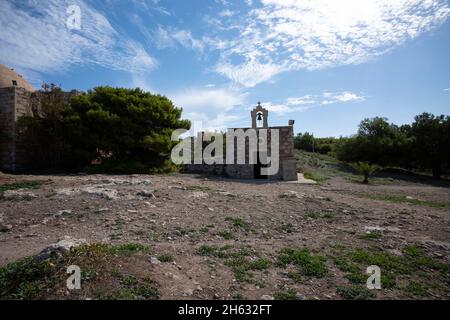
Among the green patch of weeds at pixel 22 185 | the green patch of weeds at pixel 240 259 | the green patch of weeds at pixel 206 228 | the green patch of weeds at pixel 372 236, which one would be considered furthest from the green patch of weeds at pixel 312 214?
the green patch of weeds at pixel 22 185

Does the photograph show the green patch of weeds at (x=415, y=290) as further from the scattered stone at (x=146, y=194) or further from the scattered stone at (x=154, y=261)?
the scattered stone at (x=146, y=194)

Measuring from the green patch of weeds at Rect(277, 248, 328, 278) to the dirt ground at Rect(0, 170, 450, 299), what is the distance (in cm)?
12

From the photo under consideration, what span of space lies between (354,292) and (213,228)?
132 inches

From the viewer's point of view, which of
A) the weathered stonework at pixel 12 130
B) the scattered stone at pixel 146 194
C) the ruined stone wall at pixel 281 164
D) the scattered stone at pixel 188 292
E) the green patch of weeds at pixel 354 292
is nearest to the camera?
the scattered stone at pixel 188 292

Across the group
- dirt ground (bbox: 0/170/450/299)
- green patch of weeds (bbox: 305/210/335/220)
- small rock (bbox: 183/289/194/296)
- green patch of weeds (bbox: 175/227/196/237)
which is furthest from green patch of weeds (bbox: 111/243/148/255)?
green patch of weeds (bbox: 305/210/335/220)

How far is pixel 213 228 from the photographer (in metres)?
6.24

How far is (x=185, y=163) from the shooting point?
17781 mm

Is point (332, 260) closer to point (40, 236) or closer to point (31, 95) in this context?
point (40, 236)

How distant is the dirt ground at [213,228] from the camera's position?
12.9 feet

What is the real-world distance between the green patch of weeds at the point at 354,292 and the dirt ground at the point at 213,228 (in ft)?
0.28

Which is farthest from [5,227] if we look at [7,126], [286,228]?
[7,126]

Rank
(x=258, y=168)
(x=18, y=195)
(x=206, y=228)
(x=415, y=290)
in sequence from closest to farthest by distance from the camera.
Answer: (x=415, y=290)
(x=206, y=228)
(x=18, y=195)
(x=258, y=168)

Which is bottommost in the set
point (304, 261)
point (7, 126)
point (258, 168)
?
point (304, 261)

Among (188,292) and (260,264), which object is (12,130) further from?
(260,264)
